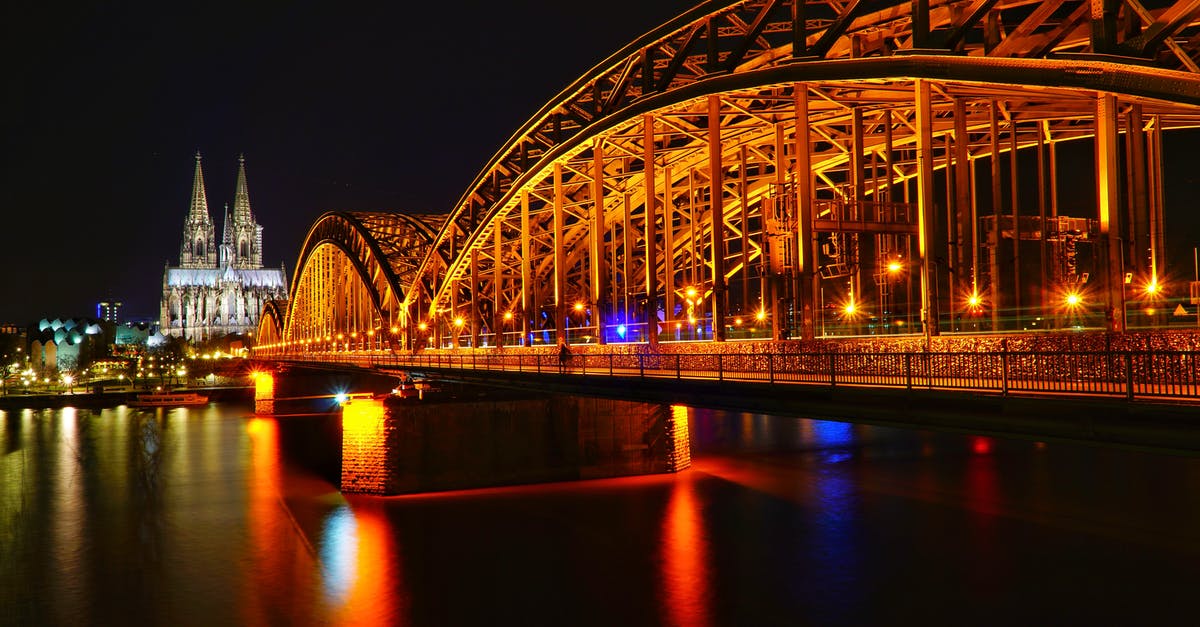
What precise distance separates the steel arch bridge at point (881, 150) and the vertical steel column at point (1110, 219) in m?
0.05

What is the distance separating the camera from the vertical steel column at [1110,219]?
20781 mm

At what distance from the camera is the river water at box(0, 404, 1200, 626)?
26.7 meters

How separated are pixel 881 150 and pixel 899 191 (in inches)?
381

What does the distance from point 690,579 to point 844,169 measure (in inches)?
989

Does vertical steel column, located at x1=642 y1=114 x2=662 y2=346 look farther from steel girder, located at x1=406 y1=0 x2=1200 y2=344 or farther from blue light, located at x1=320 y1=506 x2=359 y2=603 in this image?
blue light, located at x1=320 y1=506 x2=359 y2=603

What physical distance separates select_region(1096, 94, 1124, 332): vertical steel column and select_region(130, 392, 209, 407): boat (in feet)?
339

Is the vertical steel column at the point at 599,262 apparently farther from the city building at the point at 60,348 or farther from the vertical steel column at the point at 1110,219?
the city building at the point at 60,348

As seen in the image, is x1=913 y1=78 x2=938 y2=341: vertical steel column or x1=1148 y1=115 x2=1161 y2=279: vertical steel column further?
x1=1148 y1=115 x2=1161 y2=279: vertical steel column

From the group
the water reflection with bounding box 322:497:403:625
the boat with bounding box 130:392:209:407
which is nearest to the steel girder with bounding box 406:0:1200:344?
the water reflection with bounding box 322:497:403:625

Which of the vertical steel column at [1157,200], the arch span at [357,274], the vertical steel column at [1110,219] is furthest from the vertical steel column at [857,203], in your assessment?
the arch span at [357,274]

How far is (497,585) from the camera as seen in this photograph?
2894 cm

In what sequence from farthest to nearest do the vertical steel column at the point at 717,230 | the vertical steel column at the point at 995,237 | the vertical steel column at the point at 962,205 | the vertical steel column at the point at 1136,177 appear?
the vertical steel column at the point at 717,230 < the vertical steel column at the point at 962,205 < the vertical steel column at the point at 995,237 < the vertical steel column at the point at 1136,177

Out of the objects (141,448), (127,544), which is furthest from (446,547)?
(141,448)

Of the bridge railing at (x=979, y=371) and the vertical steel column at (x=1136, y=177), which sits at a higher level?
the vertical steel column at (x=1136, y=177)
